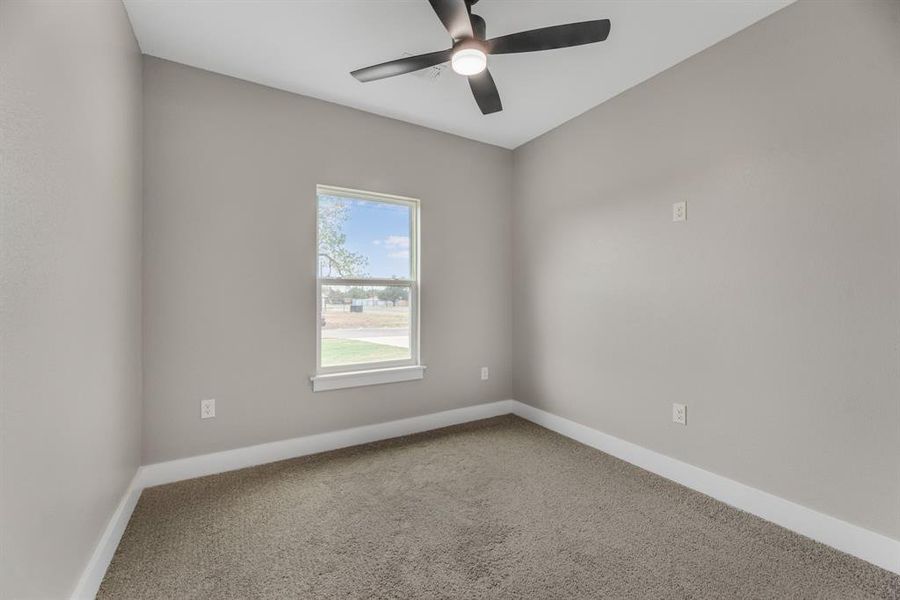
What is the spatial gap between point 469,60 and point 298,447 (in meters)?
2.65

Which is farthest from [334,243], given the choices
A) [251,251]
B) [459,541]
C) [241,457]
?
[459,541]

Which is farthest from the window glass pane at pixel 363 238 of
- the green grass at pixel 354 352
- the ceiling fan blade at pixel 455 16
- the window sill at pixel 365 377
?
the ceiling fan blade at pixel 455 16

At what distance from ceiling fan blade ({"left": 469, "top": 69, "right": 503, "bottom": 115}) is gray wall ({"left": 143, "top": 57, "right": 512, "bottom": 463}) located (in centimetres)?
115

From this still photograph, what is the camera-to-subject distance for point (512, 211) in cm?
389

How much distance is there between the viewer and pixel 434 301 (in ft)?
11.3

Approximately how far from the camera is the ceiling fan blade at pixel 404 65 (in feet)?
6.20

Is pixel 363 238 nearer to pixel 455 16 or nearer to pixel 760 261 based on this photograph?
pixel 455 16

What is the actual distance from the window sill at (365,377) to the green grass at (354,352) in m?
0.11

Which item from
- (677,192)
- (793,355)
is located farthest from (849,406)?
(677,192)

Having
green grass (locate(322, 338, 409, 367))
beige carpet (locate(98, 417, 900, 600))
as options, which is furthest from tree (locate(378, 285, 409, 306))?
beige carpet (locate(98, 417, 900, 600))

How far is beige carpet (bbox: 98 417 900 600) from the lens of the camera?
159cm

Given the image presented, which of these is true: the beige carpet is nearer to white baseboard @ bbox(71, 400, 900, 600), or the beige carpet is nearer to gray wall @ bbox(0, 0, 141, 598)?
white baseboard @ bbox(71, 400, 900, 600)

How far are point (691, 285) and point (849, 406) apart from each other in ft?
2.98

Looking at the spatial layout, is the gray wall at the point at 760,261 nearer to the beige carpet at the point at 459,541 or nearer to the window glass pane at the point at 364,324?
the beige carpet at the point at 459,541
